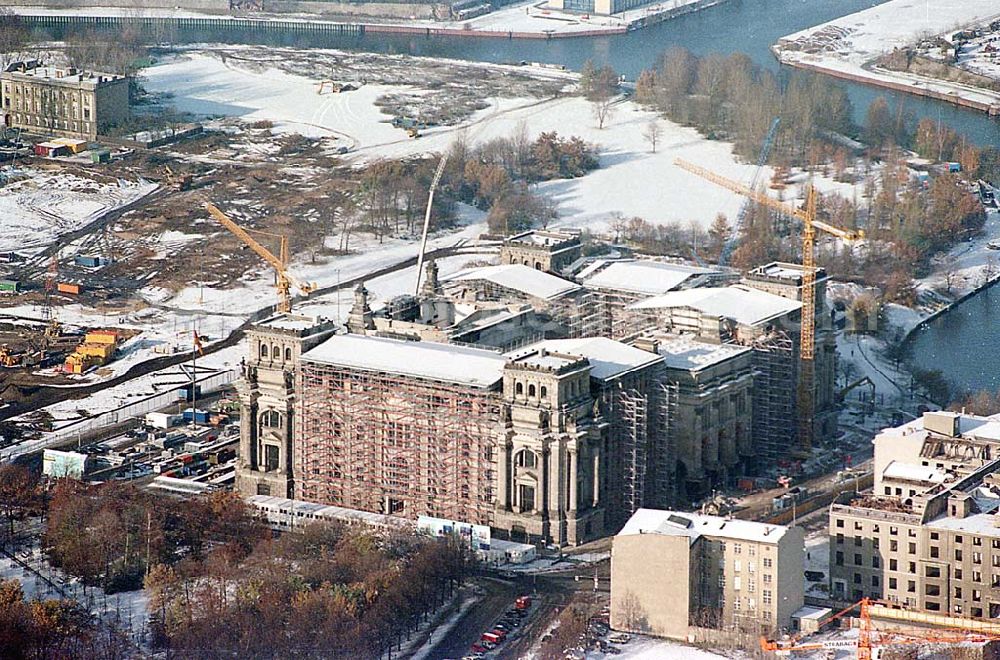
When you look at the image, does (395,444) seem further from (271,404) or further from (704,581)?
(704,581)

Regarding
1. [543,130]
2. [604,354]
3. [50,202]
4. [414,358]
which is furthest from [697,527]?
[543,130]

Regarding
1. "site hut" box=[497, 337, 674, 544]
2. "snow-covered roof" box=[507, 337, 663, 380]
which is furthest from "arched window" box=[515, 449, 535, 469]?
"snow-covered roof" box=[507, 337, 663, 380]

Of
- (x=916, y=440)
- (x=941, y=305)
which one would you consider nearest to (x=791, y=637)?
(x=916, y=440)

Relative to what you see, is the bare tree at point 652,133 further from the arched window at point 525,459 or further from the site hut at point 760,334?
the arched window at point 525,459

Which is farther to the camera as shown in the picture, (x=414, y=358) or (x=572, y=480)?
(x=414, y=358)

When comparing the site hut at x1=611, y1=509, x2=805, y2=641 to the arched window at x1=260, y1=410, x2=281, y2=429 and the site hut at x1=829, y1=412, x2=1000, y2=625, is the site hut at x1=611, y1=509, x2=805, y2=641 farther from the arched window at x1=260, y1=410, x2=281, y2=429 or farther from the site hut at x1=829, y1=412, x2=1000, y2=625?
the arched window at x1=260, y1=410, x2=281, y2=429

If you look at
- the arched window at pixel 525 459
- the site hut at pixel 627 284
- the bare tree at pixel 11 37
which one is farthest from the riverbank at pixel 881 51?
the arched window at pixel 525 459
